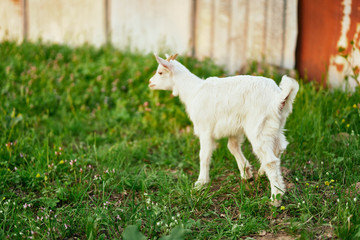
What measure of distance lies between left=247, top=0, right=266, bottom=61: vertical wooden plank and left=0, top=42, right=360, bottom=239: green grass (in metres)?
0.29

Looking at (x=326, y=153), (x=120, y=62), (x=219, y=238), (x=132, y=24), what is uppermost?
(x=132, y=24)

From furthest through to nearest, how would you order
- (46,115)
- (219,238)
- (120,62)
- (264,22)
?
(120,62), (264,22), (46,115), (219,238)

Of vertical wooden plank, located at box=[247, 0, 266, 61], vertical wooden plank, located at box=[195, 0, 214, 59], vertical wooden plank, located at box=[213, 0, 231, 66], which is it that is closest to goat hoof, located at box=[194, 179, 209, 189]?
vertical wooden plank, located at box=[247, 0, 266, 61]

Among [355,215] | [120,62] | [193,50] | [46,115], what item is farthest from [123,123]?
[355,215]

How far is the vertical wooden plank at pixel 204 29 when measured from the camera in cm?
702

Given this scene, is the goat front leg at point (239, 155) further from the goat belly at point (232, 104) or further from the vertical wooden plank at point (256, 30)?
the vertical wooden plank at point (256, 30)

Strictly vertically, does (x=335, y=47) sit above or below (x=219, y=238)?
above

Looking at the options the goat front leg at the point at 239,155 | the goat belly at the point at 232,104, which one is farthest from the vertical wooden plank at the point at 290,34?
the goat belly at the point at 232,104

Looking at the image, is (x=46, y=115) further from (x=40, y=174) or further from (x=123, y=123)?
(x=40, y=174)

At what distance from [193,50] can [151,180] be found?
145 inches

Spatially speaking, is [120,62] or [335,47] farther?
[120,62]

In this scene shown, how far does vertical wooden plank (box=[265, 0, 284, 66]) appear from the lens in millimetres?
6055

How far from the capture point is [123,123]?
5.84 meters

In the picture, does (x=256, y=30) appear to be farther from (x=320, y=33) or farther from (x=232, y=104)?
(x=232, y=104)
